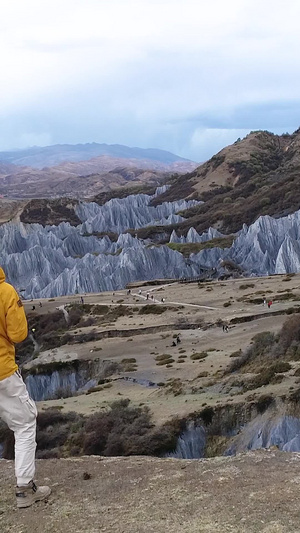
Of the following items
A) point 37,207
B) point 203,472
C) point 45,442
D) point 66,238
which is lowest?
point 45,442

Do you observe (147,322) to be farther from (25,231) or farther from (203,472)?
(25,231)

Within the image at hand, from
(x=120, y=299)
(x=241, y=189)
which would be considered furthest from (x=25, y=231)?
(x=120, y=299)

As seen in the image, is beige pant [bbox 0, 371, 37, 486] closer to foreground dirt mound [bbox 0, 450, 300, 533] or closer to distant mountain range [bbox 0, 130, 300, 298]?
foreground dirt mound [bbox 0, 450, 300, 533]

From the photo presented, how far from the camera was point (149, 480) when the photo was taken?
771cm

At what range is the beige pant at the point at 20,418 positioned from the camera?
21.9ft

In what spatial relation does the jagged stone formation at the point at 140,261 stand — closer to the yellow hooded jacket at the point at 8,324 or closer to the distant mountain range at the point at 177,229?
the distant mountain range at the point at 177,229

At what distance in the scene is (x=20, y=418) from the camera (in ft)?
22.1

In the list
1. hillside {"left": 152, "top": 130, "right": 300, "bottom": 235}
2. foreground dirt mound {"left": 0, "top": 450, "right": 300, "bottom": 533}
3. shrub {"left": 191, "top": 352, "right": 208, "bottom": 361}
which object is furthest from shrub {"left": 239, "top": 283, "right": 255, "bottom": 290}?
foreground dirt mound {"left": 0, "top": 450, "right": 300, "bottom": 533}

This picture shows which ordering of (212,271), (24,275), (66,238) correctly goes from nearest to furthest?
(212,271) → (24,275) → (66,238)

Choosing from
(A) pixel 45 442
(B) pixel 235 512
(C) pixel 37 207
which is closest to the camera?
(B) pixel 235 512

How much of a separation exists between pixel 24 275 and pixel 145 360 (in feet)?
170

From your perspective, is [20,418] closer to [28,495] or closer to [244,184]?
[28,495]

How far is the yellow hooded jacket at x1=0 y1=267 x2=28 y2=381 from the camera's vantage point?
647cm

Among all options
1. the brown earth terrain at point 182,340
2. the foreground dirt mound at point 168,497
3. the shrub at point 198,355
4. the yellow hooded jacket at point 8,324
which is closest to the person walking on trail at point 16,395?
the yellow hooded jacket at point 8,324
